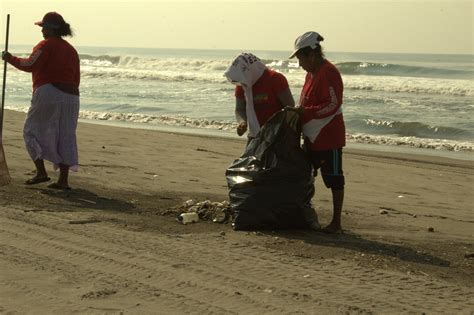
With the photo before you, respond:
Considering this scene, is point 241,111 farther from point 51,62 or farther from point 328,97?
point 51,62

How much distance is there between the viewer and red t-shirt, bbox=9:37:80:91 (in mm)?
8102

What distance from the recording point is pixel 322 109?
6.33 metres

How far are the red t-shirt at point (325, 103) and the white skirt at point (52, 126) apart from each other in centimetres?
282

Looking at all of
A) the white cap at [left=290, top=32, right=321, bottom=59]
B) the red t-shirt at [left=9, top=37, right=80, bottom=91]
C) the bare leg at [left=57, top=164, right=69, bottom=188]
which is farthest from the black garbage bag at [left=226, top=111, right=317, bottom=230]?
the red t-shirt at [left=9, top=37, right=80, bottom=91]

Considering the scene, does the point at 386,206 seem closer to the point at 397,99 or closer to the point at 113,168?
the point at 113,168

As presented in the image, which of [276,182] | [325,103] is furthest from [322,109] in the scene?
[276,182]

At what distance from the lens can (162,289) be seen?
481cm

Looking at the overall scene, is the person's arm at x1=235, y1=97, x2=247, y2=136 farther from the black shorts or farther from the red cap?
the red cap

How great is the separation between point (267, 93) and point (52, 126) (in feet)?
8.61

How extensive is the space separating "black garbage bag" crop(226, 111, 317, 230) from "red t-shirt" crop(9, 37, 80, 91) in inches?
100

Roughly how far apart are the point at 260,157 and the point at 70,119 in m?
2.58

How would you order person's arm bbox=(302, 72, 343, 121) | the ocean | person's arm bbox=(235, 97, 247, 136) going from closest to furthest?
person's arm bbox=(302, 72, 343, 121) → person's arm bbox=(235, 97, 247, 136) → the ocean

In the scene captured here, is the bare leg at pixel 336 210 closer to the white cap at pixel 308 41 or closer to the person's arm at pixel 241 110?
the person's arm at pixel 241 110

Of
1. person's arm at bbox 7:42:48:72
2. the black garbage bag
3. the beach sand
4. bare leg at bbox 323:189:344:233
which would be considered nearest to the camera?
the beach sand
